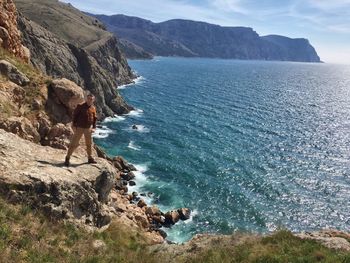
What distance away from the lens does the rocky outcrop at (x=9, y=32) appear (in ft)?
120

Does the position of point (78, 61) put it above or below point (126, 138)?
above

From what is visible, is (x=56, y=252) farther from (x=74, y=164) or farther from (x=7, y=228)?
(x=74, y=164)

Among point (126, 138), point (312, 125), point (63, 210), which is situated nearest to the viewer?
point (63, 210)

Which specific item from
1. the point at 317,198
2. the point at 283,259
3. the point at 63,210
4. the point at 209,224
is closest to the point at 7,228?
the point at 63,210

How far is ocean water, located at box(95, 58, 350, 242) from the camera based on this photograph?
5016 cm

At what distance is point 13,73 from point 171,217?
25.2 meters

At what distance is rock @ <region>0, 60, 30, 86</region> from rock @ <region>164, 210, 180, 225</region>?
78.5ft

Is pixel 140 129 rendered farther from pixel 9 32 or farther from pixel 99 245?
pixel 99 245

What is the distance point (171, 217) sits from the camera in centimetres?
4612

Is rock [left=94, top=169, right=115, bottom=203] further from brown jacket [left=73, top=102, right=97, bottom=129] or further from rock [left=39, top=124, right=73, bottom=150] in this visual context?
rock [left=39, top=124, right=73, bottom=150]

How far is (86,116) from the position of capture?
19.5 metres

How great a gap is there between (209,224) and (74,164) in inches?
1196

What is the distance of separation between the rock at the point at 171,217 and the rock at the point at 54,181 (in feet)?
85.8

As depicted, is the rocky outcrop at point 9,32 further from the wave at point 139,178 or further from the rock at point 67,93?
the wave at point 139,178
